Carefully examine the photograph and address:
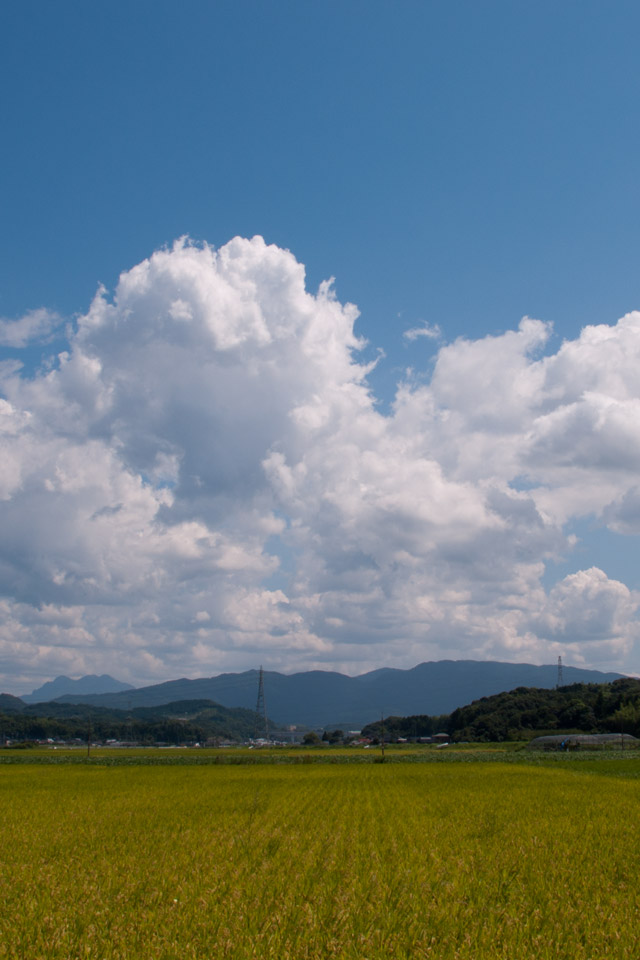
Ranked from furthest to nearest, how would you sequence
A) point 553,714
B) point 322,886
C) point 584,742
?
point 553,714 < point 584,742 < point 322,886

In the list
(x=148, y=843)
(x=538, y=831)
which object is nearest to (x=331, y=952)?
(x=148, y=843)

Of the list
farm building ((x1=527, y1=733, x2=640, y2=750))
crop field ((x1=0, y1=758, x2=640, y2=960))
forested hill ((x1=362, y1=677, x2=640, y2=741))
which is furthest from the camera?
forested hill ((x1=362, y1=677, x2=640, y2=741))

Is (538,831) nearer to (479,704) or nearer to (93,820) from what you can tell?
(93,820)

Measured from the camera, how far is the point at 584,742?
120m

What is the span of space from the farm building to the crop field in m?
103

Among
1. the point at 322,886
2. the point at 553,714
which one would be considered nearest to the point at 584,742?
the point at 553,714

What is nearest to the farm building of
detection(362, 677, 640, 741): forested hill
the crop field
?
detection(362, 677, 640, 741): forested hill

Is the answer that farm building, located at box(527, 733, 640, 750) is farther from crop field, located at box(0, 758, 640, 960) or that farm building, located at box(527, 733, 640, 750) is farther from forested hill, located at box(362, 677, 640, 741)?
crop field, located at box(0, 758, 640, 960)

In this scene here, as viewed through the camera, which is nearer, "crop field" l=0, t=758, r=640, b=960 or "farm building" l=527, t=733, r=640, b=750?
"crop field" l=0, t=758, r=640, b=960

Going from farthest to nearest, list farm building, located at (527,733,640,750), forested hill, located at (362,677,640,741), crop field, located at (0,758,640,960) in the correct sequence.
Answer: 1. forested hill, located at (362,677,640,741)
2. farm building, located at (527,733,640,750)
3. crop field, located at (0,758,640,960)

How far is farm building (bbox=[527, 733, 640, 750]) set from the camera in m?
113

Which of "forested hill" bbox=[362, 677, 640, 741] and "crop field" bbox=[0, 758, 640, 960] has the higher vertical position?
"crop field" bbox=[0, 758, 640, 960]

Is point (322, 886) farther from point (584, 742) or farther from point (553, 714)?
point (553, 714)

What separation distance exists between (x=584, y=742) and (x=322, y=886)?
127m
